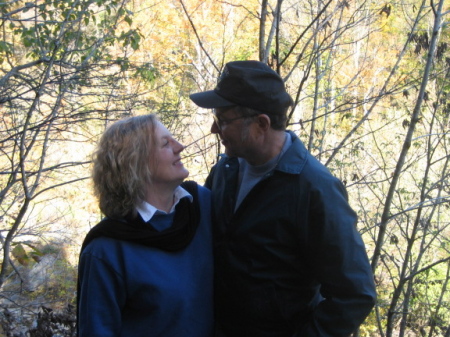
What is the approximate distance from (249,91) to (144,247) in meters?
0.67

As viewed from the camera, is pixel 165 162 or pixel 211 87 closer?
pixel 165 162

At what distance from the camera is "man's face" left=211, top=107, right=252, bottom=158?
171 centimetres

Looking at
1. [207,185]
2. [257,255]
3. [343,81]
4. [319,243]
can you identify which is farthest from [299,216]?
[343,81]

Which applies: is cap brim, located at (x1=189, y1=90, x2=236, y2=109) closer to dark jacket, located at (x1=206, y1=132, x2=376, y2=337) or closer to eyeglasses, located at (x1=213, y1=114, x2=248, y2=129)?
eyeglasses, located at (x1=213, y1=114, x2=248, y2=129)

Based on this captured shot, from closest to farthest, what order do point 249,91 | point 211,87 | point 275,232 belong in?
point 275,232 < point 249,91 < point 211,87

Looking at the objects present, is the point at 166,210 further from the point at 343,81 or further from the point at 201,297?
the point at 343,81

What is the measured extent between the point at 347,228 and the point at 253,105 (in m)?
0.55

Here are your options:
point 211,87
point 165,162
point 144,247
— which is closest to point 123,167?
point 165,162

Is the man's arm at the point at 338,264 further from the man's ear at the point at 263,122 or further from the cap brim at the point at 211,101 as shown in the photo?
the cap brim at the point at 211,101

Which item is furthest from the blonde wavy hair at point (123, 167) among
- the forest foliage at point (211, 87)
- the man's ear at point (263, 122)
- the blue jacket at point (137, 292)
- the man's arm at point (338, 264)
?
the forest foliage at point (211, 87)

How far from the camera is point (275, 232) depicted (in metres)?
1.61

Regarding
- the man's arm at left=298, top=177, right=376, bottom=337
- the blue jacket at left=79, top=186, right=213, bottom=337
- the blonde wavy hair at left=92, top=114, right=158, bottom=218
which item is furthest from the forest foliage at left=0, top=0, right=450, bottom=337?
the blue jacket at left=79, top=186, right=213, bottom=337

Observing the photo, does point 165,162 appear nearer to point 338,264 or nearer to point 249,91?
point 249,91

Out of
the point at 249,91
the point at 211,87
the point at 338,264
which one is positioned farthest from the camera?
the point at 211,87
